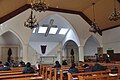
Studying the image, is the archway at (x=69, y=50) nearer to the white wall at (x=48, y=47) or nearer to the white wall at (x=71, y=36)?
the white wall at (x=71, y=36)

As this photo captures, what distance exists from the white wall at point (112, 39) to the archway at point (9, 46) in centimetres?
724

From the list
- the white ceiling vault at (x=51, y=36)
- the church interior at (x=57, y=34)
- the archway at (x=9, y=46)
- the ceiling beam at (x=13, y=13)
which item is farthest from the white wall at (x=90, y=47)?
the ceiling beam at (x=13, y=13)

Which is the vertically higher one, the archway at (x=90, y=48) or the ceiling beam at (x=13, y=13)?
the ceiling beam at (x=13, y=13)

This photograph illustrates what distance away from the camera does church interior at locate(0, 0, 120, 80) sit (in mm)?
9945

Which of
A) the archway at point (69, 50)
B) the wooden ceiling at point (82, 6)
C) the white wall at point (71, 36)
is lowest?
the archway at point (69, 50)

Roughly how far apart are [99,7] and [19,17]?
5368 millimetres

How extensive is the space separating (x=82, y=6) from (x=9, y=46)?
6991mm

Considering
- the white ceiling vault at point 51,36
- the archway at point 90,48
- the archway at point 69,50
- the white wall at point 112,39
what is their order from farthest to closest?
1. the archway at point 69,50
2. the archway at point 90,48
3. the white ceiling vault at point 51,36
4. the white wall at point 112,39

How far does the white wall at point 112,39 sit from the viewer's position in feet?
46.4

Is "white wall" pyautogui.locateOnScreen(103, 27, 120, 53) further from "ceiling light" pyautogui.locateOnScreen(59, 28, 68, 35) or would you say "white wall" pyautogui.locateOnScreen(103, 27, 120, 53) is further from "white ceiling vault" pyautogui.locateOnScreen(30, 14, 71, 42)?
"ceiling light" pyautogui.locateOnScreen(59, 28, 68, 35)

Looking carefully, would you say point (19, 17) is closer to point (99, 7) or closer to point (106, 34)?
point (99, 7)

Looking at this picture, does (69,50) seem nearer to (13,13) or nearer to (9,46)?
(9,46)

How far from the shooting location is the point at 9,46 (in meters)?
15.5

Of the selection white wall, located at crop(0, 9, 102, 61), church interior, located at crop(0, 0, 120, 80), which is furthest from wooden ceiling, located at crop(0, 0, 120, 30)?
white wall, located at crop(0, 9, 102, 61)
